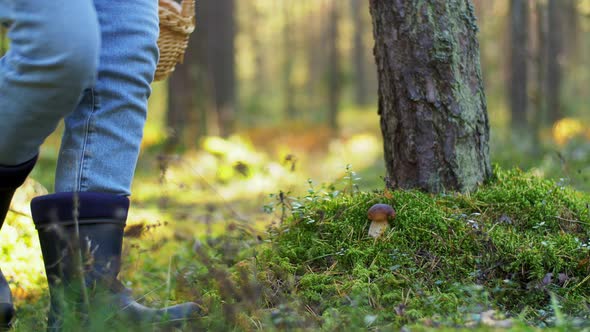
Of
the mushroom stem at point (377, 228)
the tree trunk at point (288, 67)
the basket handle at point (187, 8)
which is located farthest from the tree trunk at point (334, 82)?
the mushroom stem at point (377, 228)

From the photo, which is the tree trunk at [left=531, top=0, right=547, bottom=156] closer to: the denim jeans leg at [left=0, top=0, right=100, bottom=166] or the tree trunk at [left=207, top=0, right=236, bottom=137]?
the tree trunk at [left=207, top=0, right=236, bottom=137]

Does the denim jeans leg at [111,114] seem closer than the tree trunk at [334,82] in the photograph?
Yes

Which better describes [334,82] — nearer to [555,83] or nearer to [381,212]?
[555,83]

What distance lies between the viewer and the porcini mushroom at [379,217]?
234 centimetres

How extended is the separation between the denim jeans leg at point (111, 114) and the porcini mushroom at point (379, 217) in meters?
0.94

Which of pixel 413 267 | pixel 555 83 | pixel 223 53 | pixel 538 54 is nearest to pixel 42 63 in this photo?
pixel 413 267

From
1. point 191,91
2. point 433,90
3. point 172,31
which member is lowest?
point 191,91

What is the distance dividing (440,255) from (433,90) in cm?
73

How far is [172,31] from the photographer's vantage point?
2.67m

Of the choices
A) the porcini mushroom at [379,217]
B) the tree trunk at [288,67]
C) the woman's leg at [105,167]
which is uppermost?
the woman's leg at [105,167]

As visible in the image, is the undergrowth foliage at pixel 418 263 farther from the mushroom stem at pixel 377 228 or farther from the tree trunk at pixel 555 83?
the tree trunk at pixel 555 83

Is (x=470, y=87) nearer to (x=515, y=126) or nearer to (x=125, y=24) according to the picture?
(x=125, y=24)

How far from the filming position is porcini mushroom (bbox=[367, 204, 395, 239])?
2.34m

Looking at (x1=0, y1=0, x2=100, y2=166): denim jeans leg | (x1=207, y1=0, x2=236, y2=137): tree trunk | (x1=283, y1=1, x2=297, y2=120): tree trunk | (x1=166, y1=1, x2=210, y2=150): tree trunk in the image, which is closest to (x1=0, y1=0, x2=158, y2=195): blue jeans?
(x1=0, y1=0, x2=100, y2=166): denim jeans leg
